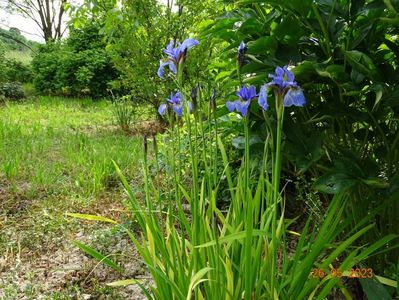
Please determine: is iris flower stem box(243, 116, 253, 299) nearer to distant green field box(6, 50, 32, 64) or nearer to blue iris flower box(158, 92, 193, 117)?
blue iris flower box(158, 92, 193, 117)

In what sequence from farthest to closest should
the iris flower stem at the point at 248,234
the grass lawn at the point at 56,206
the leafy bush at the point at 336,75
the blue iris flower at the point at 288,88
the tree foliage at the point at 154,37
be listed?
the tree foliage at the point at 154,37
the grass lawn at the point at 56,206
the leafy bush at the point at 336,75
the iris flower stem at the point at 248,234
the blue iris flower at the point at 288,88

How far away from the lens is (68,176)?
10.2 feet

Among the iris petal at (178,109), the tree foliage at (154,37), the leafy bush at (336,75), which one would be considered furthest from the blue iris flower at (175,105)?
the tree foliage at (154,37)

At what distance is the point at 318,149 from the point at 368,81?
25 centimetres

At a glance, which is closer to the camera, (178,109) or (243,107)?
(243,107)

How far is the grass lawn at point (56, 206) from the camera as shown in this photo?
1.83 meters

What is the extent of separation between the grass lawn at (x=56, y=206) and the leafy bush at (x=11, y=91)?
13.0 feet

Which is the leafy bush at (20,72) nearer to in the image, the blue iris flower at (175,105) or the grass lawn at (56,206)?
the grass lawn at (56,206)

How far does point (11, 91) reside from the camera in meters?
8.23

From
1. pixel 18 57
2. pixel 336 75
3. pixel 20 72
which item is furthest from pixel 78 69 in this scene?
pixel 336 75

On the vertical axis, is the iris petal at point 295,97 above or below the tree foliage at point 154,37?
below

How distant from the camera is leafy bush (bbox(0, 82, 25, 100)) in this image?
8.15 metres

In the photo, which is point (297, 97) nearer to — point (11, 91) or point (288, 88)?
point (288, 88)

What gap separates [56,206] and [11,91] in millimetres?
6510
